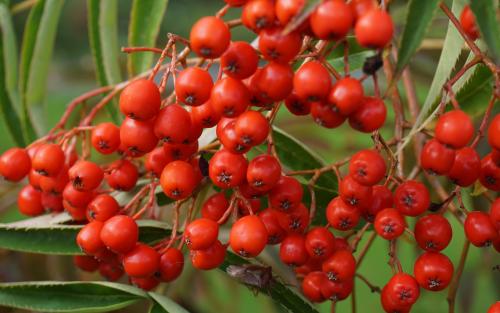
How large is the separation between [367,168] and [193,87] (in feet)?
1.03

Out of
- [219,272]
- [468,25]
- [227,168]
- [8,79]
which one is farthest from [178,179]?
[219,272]

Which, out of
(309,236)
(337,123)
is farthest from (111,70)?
(337,123)

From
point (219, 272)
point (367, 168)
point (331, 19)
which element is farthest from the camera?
point (219, 272)

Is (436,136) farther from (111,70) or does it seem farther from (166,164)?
(111,70)

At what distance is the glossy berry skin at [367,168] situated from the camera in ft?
3.77

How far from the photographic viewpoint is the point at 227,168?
3.92ft

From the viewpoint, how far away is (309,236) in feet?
4.22

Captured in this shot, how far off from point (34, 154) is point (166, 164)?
413 mm

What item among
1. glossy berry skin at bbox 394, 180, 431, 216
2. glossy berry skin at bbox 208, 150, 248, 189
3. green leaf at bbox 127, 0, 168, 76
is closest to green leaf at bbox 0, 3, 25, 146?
green leaf at bbox 127, 0, 168, 76

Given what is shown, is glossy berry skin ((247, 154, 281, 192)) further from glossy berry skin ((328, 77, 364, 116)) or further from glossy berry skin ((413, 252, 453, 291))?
glossy berry skin ((413, 252, 453, 291))

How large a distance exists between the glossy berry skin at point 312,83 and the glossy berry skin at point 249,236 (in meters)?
0.26

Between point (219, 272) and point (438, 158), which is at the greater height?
point (438, 158)

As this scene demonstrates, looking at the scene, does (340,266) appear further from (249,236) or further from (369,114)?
(369,114)

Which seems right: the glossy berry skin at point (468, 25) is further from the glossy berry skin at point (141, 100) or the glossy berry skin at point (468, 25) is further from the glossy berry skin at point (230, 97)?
the glossy berry skin at point (141, 100)
